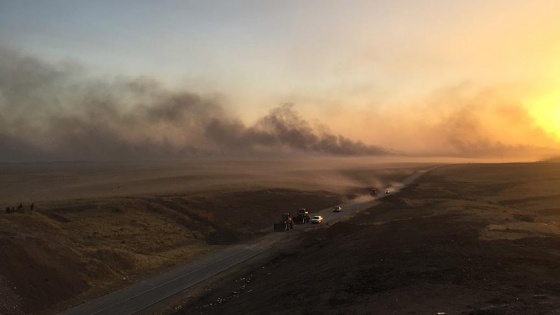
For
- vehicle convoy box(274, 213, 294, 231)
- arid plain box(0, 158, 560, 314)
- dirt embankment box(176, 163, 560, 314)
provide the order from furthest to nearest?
vehicle convoy box(274, 213, 294, 231), arid plain box(0, 158, 560, 314), dirt embankment box(176, 163, 560, 314)

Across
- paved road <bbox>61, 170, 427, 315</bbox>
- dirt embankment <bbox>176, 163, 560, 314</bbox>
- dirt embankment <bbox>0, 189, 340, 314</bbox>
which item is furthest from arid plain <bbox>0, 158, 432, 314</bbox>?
dirt embankment <bbox>176, 163, 560, 314</bbox>

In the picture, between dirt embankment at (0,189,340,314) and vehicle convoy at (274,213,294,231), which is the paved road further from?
vehicle convoy at (274,213,294,231)

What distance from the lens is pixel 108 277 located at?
46.2 meters

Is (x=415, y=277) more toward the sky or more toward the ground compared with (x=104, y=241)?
more toward the sky

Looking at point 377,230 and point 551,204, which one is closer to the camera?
point 377,230

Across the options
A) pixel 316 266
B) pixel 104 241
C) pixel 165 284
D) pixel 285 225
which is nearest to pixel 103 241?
pixel 104 241

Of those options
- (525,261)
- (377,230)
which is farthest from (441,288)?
(377,230)

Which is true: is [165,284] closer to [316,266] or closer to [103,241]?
[316,266]

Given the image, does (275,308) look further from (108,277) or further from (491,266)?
(108,277)

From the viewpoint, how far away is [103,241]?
195 ft

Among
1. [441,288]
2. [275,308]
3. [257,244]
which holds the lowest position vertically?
[257,244]

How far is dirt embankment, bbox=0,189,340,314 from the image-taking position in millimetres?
38719

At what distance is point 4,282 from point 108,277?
10994mm

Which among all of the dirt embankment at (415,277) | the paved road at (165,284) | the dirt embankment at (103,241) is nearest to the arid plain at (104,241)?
the dirt embankment at (103,241)
